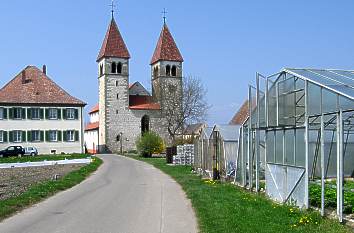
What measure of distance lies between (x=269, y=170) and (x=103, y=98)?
213 feet

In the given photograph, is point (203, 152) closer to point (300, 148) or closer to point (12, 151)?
point (300, 148)

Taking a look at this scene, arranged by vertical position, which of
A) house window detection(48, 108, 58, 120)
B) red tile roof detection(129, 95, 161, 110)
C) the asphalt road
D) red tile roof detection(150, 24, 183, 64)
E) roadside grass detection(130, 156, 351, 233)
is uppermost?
red tile roof detection(150, 24, 183, 64)

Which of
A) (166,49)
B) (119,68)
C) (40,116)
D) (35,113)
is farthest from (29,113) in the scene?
(166,49)

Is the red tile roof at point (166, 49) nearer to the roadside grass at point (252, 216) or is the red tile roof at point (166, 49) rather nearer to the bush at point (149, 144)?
the bush at point (149, 144)

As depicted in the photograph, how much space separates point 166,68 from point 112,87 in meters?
9.86

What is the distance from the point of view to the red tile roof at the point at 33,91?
63.0 metres

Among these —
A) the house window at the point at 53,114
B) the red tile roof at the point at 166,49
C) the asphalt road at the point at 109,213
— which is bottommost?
the asphalt road at the point at 109,213

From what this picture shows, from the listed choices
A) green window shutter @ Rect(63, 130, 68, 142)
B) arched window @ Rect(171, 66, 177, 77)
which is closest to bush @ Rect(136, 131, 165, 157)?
green window shutter @ Rect(63, 130, 68, 142)

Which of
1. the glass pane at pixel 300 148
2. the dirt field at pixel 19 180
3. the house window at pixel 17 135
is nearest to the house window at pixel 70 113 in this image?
the house window at pixel 17 135

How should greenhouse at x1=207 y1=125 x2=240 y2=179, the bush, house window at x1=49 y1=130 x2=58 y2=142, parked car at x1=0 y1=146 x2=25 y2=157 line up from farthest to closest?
house window at x1=49 y1=130 x2=58 y2=142, the bush, parked car at x1=0 y1=146 x2=25 y2=157, greenhouse at x1=207 y1=125 x2=240 y2=179

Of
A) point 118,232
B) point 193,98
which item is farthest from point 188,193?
point 193,98

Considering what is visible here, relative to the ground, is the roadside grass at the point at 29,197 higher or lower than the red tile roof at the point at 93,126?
lower

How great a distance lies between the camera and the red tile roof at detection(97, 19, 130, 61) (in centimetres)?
8150

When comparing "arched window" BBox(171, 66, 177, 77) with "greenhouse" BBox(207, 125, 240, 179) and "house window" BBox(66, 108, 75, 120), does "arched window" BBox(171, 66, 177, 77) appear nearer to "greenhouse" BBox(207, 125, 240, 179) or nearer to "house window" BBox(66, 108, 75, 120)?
"house window" BBox(66, 108, 75, 120)
